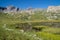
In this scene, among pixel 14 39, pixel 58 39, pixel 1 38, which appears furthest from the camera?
pixel 58 39

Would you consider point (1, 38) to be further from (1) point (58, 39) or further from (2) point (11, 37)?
(1) point (58, 39)

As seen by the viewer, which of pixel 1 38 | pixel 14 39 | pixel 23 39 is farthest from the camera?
pixel 23 39

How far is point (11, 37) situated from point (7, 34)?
1.05 feet

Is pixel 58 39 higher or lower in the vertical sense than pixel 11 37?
lower

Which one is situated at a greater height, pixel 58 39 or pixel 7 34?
pixel 7 34

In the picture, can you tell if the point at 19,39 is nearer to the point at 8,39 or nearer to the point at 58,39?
the point at 8,39

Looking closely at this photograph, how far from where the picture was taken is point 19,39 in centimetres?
1159

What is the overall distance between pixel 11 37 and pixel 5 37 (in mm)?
419

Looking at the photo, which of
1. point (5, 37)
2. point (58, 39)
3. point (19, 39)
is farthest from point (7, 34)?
point (58, 39)

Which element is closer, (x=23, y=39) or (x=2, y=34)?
(x=2, y=34)

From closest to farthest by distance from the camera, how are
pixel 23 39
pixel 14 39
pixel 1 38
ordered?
pixel 1 38
pixel 14 39
pixel 23 39

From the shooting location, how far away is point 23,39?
39.9 ft

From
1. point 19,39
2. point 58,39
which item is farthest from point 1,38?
point 58,39

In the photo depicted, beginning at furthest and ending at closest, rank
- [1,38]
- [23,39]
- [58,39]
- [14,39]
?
[58,39] < [23,39] < [14,39] < [1,38]
